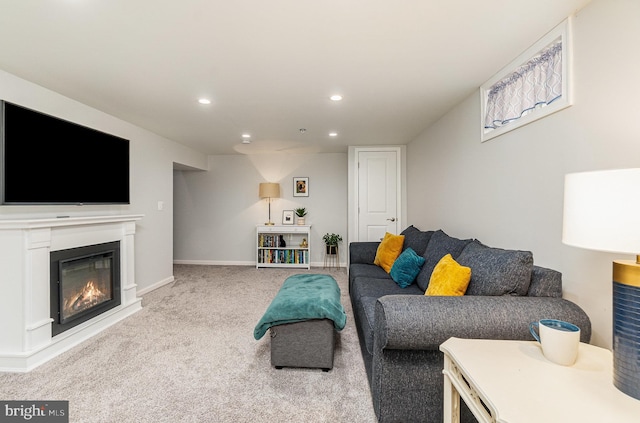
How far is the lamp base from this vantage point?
0.80 m

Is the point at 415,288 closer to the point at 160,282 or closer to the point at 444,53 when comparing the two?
the point at 444,53

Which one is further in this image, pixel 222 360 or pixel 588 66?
pixel 222 360

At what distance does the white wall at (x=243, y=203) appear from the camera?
534cm

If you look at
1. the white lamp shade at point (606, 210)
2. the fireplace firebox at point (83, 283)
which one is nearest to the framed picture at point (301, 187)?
the fireplace firebox at point (83, 283)

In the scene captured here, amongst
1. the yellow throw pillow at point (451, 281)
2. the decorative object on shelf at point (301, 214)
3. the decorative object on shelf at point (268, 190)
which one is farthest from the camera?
the decorative object on shelf at point (301, 214)

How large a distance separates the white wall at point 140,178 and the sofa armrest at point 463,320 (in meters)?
2.95

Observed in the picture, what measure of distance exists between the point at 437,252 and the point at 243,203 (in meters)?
3.98

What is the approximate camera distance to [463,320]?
4.15 ft

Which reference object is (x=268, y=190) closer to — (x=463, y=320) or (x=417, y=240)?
(x=417, y=240)

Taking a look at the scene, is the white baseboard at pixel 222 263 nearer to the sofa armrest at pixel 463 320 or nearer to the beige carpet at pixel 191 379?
the beige carpet at pixel 191 379

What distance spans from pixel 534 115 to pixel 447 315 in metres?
1.42

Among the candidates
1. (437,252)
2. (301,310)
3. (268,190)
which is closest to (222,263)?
(268,190)

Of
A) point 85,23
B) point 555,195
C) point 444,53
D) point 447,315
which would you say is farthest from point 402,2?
point 85,23

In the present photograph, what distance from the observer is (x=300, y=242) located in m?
5.42
